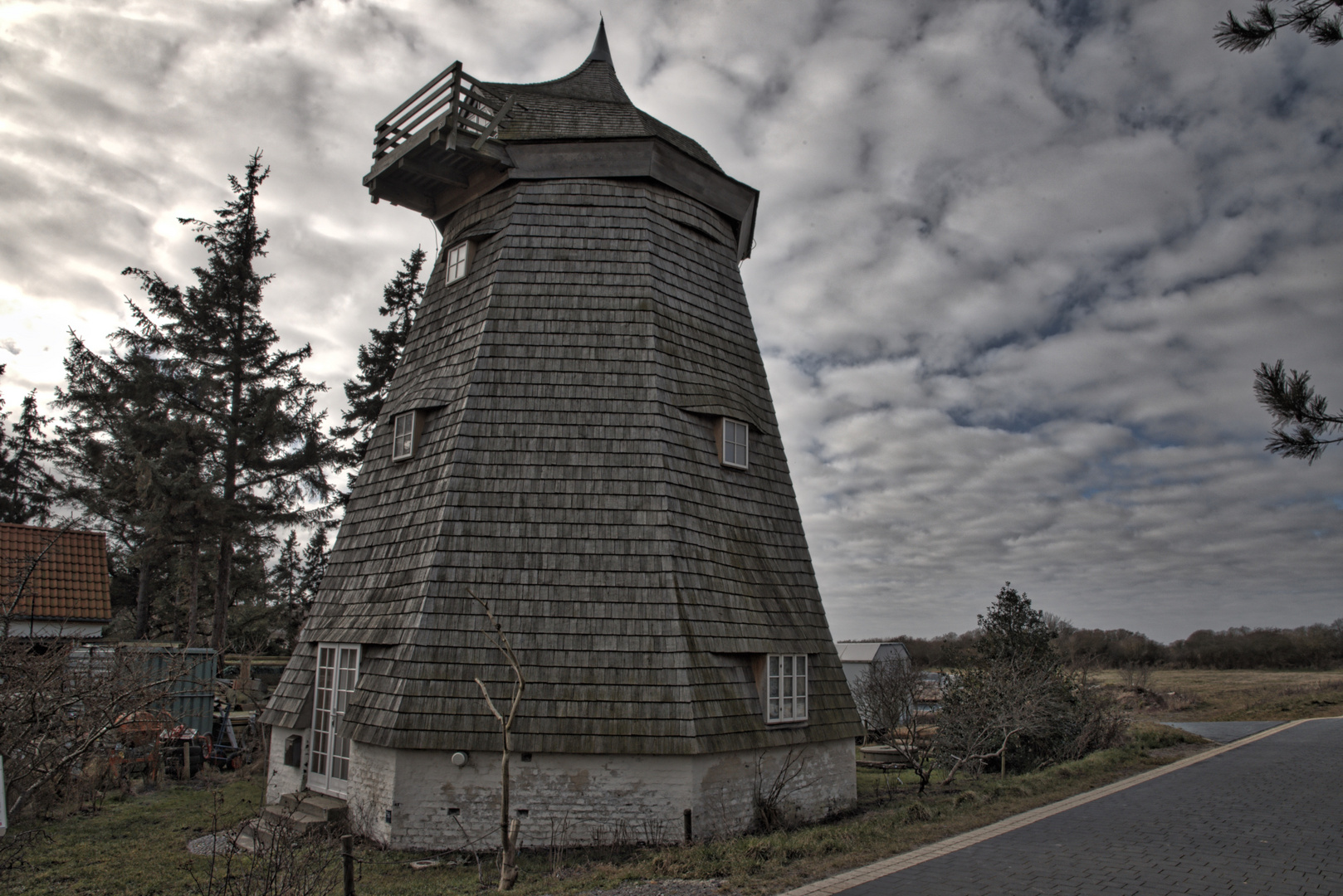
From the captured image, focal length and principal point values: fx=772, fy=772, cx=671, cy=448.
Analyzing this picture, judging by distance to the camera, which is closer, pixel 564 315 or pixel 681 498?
pixel 681 498

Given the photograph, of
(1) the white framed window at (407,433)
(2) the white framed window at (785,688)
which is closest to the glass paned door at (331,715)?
(1) the white framed window at (407,433)

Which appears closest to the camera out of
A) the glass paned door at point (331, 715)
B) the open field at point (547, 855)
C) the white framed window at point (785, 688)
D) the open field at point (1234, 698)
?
the open field at point (547, 855)

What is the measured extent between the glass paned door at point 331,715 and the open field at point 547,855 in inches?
48.0

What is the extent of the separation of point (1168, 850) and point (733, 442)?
650cm

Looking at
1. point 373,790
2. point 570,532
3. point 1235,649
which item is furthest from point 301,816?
point 1235,649

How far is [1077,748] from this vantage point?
49.3 ft

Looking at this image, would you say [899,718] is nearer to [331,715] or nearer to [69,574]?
[331,715]

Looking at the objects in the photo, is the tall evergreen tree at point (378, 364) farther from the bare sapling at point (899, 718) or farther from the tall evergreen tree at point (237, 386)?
the bare sapling at point (899, 718)

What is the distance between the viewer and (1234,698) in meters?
34.9

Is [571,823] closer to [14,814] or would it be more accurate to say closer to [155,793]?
[14,814]

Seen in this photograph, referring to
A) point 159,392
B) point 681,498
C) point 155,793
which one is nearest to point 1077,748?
point 681,498

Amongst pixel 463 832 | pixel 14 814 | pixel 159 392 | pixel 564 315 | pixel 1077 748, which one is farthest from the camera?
pixel 159 392

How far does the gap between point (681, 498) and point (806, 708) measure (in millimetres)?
3140

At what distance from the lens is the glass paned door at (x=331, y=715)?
30.3 feet
